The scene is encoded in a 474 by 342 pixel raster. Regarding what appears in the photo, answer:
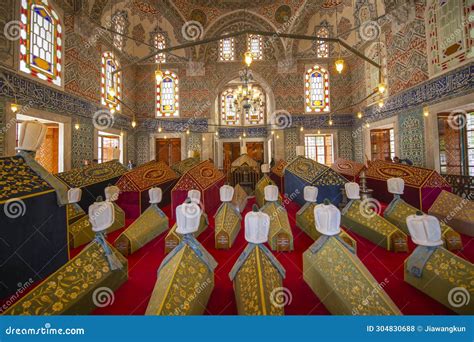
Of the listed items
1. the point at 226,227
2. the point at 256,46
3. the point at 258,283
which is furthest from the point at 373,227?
the point at 256,46

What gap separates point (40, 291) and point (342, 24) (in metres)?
12.6

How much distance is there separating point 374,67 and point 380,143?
10.1ft

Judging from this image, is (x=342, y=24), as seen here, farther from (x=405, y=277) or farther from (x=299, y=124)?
(x=405, y=277)

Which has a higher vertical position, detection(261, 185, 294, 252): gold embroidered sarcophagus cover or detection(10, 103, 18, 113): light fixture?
detection(10, 103, 18, 113): light fixture

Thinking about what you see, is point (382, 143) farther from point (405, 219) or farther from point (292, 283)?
point (292, 283)

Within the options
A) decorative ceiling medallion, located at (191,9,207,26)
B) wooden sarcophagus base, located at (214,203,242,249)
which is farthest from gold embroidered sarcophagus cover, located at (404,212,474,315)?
decorative ceiling medallion, located at (191,9,207,26)

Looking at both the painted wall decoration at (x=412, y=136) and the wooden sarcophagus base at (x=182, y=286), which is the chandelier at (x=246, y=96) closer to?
the painted wall decoration at (x=412, y=136)

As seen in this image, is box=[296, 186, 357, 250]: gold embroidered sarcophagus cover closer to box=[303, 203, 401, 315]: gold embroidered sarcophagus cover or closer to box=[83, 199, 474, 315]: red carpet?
box=[83, 199, 474, 315]: red carpet

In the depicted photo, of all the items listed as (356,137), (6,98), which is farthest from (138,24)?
(356,137)

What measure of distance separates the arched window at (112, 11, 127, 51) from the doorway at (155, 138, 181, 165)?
4.58m

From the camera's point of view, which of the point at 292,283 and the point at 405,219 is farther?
the point at 405,219

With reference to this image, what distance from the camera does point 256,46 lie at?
420 inches

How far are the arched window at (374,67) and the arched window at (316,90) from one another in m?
→ 1.98

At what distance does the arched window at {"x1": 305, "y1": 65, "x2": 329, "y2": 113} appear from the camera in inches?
411
